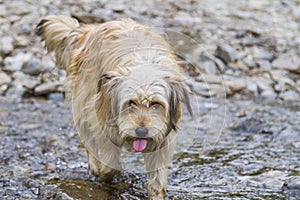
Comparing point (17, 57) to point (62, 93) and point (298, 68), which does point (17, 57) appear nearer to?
point (62, 93)

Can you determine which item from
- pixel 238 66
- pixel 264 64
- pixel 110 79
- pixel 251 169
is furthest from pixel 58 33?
pixel 264 64

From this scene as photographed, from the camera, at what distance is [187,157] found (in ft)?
22.1

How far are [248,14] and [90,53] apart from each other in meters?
8.92

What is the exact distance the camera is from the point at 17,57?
393 inches

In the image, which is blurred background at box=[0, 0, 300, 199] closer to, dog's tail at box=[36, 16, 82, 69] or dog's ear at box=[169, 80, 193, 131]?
dog's ear at box=[169, 80, 193, 131]

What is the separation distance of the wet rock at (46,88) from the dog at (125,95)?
279 cm

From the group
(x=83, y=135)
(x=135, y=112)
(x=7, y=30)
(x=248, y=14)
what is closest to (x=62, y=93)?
(x=7, y=30)

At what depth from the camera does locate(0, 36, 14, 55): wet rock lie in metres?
10.1

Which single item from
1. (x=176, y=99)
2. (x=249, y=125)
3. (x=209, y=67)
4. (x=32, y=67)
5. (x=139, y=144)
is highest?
(x=176, y=99)

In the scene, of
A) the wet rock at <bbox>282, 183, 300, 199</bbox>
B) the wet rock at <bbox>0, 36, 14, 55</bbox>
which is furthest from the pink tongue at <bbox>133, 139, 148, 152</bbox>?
the wet rock at <bbox>0, 36, 14, 55</bbox>

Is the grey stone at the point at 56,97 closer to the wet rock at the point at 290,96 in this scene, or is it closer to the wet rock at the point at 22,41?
the wet rock at the point at 22,41

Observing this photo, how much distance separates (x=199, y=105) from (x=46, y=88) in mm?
2319

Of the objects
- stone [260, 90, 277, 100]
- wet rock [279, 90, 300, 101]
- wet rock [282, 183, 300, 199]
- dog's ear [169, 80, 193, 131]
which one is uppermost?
dog's ear [169, 80, 193, 131]

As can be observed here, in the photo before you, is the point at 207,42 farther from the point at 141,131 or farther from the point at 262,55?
the point at 141,131
